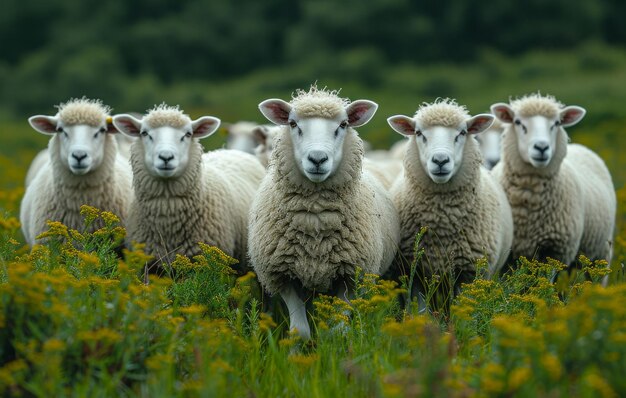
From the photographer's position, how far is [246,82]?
28875mm

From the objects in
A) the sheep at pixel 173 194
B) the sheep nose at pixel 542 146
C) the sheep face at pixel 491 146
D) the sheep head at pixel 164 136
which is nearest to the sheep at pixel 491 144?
the sheep face at pixel 491 146

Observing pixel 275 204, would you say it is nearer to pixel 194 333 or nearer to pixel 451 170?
pixel 451 170

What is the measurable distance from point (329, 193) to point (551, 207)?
2.10 metres

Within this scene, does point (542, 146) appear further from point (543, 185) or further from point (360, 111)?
point (360, 111)

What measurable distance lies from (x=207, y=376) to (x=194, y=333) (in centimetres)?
40

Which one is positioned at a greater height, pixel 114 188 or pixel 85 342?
pixel 114 188

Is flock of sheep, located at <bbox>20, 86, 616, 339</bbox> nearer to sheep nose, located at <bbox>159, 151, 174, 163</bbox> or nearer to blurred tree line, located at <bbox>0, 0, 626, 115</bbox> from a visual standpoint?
→ sheep nose, located at <bbox>159, 151, 174, 163</bbox>

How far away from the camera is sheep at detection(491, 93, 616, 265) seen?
6.10 m

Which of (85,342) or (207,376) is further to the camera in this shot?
(85,342)

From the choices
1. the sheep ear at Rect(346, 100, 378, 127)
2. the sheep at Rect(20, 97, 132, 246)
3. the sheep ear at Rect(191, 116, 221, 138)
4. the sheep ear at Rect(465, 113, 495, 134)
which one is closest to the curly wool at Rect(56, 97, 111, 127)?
the sheep at Rect(20, 97, 132, 246)

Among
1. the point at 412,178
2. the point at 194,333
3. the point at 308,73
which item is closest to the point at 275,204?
the point at 412,178

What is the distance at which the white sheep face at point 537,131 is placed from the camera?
19.8 feet

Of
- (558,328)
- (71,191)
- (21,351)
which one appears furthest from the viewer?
(71,191)

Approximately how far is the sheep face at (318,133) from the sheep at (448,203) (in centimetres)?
54
